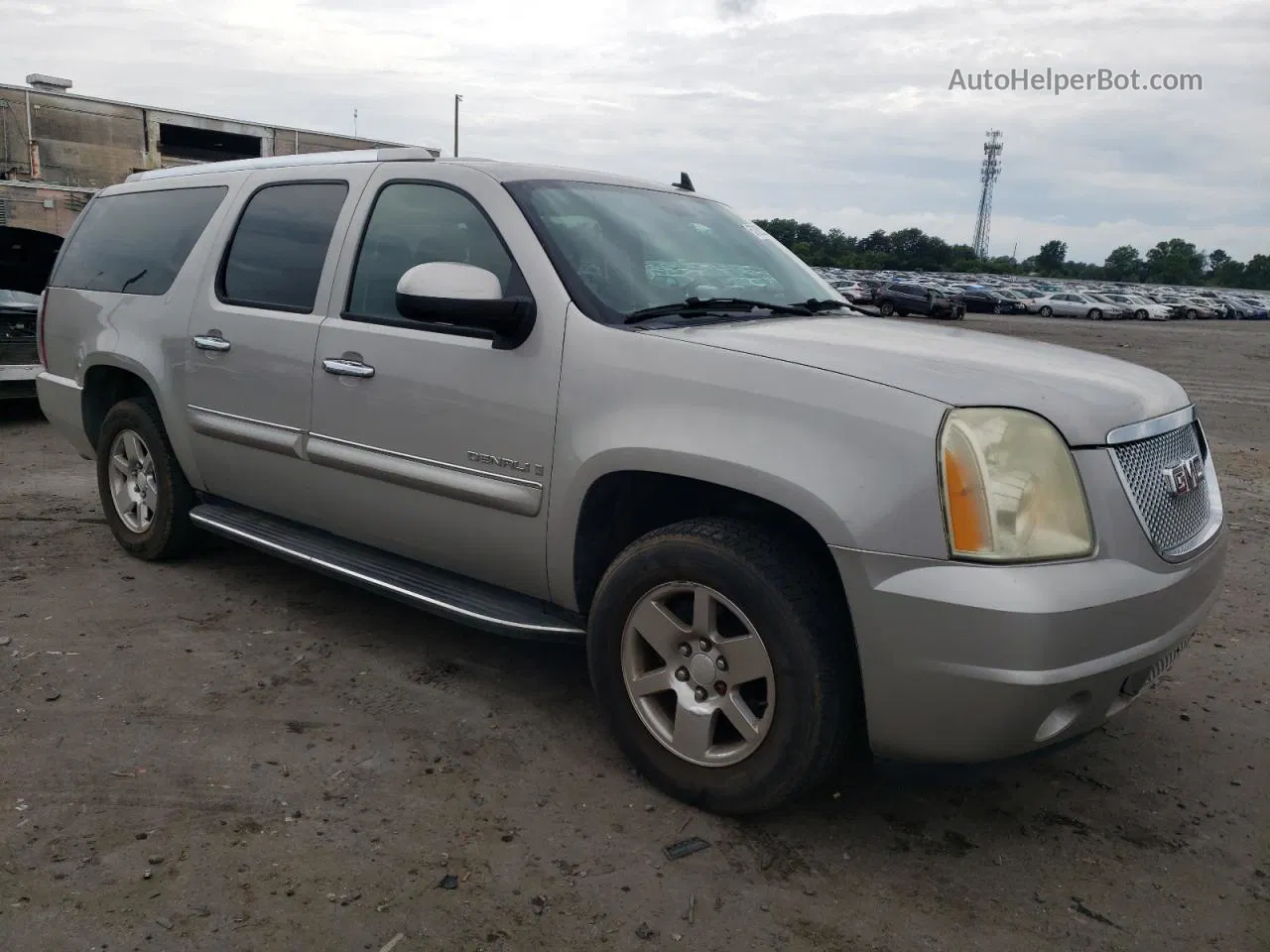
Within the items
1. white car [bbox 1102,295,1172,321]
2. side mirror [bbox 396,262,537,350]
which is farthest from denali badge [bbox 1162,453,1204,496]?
white car [bbox 1102,295,1172,321]

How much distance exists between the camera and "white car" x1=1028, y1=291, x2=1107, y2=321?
4897 centimetres

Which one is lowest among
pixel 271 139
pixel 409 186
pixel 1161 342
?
pixel 1161 342

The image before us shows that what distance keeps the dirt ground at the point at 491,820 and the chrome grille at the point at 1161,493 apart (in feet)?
2.10


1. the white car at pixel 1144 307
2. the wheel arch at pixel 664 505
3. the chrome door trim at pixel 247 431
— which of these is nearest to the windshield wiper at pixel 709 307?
the wheel arch at pixel 664 505

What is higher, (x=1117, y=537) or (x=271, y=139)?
(x=271, y=139)

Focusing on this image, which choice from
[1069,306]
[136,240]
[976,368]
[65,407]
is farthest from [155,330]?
[1069,306]

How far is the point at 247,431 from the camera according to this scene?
4246 mm

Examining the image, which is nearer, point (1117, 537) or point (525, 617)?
point (1117, 537)

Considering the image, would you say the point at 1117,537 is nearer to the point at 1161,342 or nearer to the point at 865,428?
the point at 865,428

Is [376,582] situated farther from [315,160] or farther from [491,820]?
[315,160]

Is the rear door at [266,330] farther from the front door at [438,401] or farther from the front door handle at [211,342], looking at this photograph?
the front door at [438,401]

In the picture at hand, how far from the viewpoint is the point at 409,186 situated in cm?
381

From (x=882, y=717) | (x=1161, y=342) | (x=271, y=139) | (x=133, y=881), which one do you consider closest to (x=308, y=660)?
(x=133, y=881)

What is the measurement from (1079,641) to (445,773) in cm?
180
